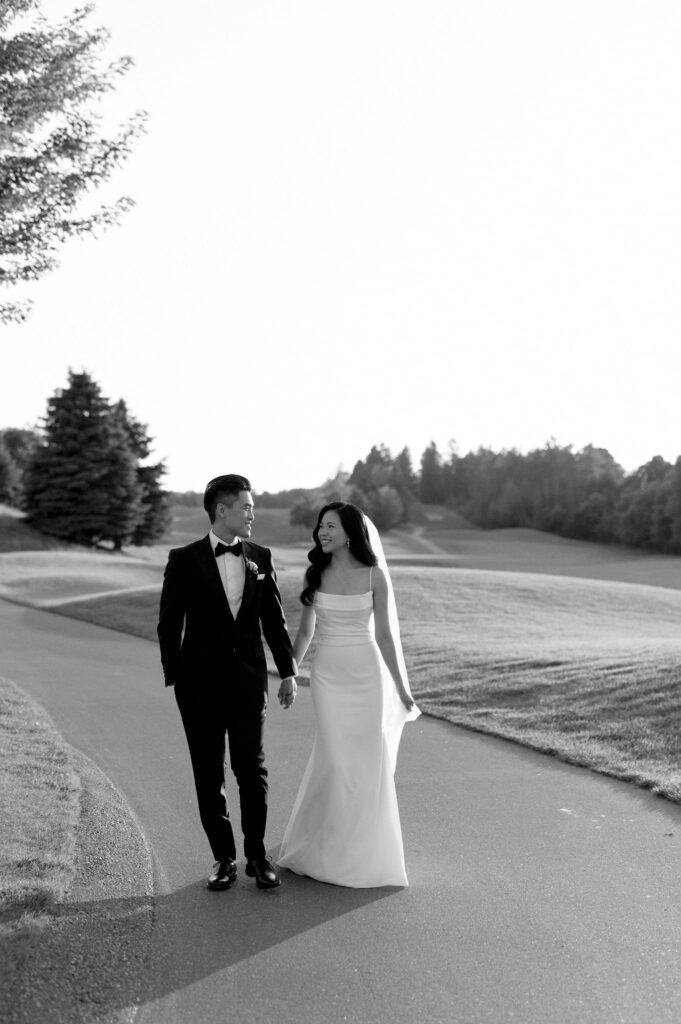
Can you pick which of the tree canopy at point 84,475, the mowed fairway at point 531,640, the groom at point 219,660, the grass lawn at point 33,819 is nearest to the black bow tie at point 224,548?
the groom at point 219,660

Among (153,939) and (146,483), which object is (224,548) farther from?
(146,483)

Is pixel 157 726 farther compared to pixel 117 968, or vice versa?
pixel 157 726

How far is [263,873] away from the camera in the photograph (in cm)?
586

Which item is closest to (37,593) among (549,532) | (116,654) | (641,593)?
(116,654)

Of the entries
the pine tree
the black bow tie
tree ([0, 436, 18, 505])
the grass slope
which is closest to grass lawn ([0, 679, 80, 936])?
the black bow tie

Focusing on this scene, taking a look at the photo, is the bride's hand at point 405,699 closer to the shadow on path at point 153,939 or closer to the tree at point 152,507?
the shadow on path at point 153,939

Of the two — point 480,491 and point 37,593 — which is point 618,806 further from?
point 480,491

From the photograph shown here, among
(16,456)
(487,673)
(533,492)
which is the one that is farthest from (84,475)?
(16,456)

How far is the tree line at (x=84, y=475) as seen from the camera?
6372 centimetres

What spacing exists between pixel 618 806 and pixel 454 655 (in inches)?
415

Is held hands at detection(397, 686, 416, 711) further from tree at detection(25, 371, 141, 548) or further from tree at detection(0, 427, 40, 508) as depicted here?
tree at detection(0, 427, 40, 508)

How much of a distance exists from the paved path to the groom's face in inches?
83.1

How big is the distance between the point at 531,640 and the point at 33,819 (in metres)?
17.0

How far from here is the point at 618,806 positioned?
26.0 ft
